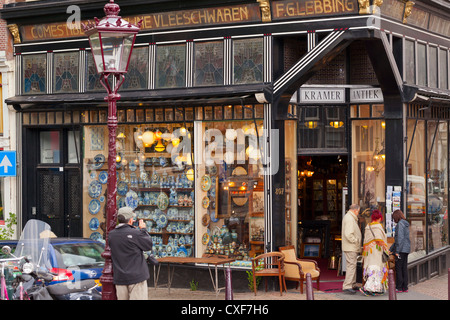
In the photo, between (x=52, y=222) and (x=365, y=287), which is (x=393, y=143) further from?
(x=52, y=222)

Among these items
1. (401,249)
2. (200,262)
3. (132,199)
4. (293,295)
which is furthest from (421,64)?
(132,199)

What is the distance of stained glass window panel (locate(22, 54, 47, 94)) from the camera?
20219 mm

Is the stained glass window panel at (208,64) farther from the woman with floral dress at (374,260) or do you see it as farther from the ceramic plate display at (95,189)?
the woman with floral dress at (374,260)

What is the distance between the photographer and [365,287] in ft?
54.4

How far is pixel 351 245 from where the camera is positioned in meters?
16.9

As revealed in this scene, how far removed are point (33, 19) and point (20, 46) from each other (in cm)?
81

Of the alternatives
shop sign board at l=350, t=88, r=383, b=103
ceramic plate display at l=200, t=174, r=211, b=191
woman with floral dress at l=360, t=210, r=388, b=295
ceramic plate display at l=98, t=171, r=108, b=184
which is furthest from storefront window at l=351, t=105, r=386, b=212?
ceramic plate display at l=98, t=171, r=108, b=184

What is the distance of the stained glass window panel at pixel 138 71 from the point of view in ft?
61.5

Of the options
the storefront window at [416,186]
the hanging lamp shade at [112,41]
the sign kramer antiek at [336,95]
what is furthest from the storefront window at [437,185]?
the hanging lamp shade at [112,41]

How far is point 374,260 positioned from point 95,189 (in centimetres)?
705

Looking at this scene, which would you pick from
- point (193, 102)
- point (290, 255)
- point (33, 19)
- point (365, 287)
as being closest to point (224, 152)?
point (193, 102)

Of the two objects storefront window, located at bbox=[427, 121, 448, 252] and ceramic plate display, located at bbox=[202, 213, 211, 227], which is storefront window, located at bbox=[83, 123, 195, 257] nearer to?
ceramic plate display, located at bbox=[202, 213, 211, 227]

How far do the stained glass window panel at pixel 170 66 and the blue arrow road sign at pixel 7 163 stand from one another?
4.32 m

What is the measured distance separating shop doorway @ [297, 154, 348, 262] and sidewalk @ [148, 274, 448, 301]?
134 inches
